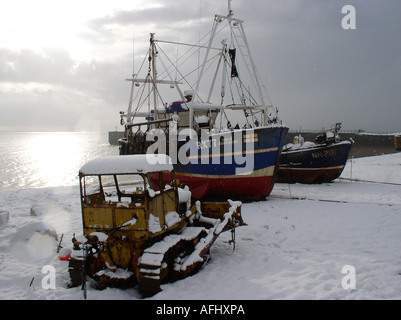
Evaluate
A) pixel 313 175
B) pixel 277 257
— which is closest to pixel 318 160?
pixel 313 175

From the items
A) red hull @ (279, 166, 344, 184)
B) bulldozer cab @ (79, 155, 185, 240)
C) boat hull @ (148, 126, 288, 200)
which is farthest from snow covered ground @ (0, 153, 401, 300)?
red hull @ (279, 166, 344, 184)

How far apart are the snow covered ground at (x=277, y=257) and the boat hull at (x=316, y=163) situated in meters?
6.56

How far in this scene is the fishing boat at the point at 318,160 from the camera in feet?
63.4

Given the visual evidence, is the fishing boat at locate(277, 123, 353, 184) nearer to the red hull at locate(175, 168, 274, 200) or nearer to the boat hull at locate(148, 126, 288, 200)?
the boat hull at locate(148, 126, 288, 200)

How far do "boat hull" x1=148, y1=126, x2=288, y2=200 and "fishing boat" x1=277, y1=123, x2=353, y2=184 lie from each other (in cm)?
604

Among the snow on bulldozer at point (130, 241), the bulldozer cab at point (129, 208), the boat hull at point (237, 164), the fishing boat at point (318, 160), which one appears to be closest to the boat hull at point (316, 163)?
the fishing boat at point (318, 160)

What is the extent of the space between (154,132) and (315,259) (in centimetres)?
1285

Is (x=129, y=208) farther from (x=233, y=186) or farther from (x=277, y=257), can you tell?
(x=233, y=186)

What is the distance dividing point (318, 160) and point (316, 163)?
28cm

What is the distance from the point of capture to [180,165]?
1523cm

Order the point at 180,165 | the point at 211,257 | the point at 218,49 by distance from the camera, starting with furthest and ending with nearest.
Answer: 1. the point at 218,49
2. the point at 180,165
3. the point at 211,257

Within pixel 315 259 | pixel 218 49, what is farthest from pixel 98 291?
pixel 218 49
